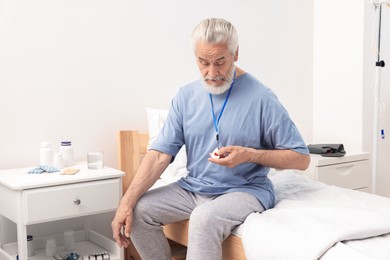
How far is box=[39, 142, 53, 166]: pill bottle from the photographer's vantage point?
2293 millimetres

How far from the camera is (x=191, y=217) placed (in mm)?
1738

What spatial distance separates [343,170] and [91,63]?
1641mm

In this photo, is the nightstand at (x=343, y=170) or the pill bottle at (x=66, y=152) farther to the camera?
the nightstand at (x=343, y=170)

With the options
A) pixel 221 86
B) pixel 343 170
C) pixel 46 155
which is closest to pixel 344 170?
pixel 343 170

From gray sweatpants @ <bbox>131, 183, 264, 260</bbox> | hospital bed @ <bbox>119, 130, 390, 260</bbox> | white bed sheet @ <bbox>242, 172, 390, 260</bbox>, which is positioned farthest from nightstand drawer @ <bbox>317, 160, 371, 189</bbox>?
gray sweatpants @ <bbox>131, 183, 264, 260</bbox>

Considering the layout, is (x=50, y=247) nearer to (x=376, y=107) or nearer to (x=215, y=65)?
(x=215, y=65)

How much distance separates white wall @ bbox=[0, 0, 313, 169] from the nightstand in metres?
0.78

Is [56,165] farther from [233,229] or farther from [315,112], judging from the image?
[315,112]

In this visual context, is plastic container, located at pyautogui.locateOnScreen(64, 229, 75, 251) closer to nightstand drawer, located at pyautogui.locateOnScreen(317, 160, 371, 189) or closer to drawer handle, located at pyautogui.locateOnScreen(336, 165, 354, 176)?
nightstand drawer, located at pyautogui.locateOnScreen(317, 160, 371, 189)

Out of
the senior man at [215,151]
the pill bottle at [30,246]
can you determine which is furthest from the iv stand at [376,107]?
the pill bottle at [30,246]

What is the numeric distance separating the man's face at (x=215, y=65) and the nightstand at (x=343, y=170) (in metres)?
1.20

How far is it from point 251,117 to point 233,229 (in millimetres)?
442

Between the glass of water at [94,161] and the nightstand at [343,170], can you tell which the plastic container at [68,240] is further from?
the nightstand at [343,170]

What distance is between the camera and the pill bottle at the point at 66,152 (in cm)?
234
